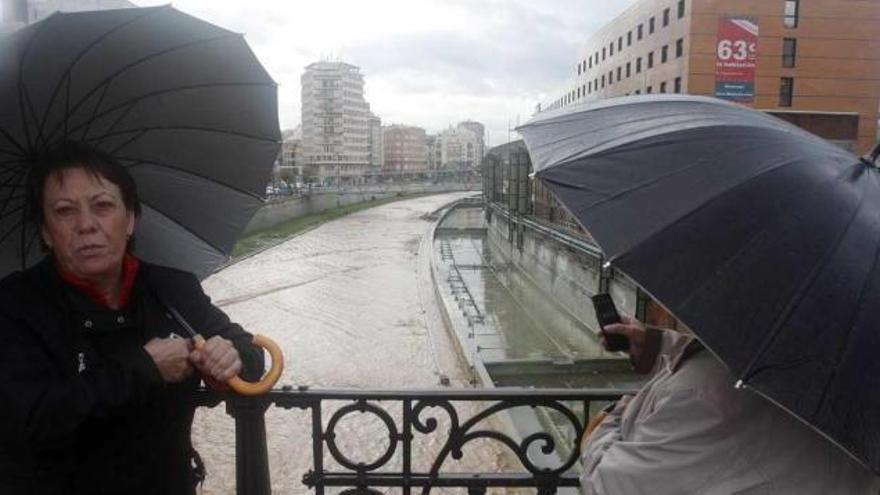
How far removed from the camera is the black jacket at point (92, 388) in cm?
154

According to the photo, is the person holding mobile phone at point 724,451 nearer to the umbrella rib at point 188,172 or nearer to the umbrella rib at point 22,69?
the umbrella rib at point 188,172

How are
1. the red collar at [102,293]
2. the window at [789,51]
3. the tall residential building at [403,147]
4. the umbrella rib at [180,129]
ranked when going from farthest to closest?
the tall residential building at [403,147]
the window at [789,51]
the umbrella rib at [180,129]
the red collar at [102,293]

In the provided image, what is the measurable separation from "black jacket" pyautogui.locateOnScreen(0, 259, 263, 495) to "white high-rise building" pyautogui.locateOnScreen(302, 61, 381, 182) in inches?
4936

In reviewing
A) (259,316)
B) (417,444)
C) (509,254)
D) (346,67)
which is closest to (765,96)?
(509,254)

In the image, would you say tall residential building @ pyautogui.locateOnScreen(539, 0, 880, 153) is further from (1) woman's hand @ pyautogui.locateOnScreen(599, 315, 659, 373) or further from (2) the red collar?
(2) the red collar

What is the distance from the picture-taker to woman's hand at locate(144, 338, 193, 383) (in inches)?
65.9

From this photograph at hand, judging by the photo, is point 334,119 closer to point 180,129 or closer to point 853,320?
point 180,129

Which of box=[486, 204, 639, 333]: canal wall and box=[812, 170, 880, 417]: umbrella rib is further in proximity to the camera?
box=[486, 204, 639, 333]: canal wall

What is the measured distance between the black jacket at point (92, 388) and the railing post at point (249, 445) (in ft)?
0.71

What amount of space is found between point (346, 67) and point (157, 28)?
457 feet

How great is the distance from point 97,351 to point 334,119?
434 feet

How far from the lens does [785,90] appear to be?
117ft

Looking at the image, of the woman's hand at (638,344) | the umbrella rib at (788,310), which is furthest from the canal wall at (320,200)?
the umbrella rib at (788,310)

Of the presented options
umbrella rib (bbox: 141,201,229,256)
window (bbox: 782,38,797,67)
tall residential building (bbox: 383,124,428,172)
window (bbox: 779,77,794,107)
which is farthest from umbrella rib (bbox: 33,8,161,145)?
tall residential building (bbox: 383,124,428,172)
